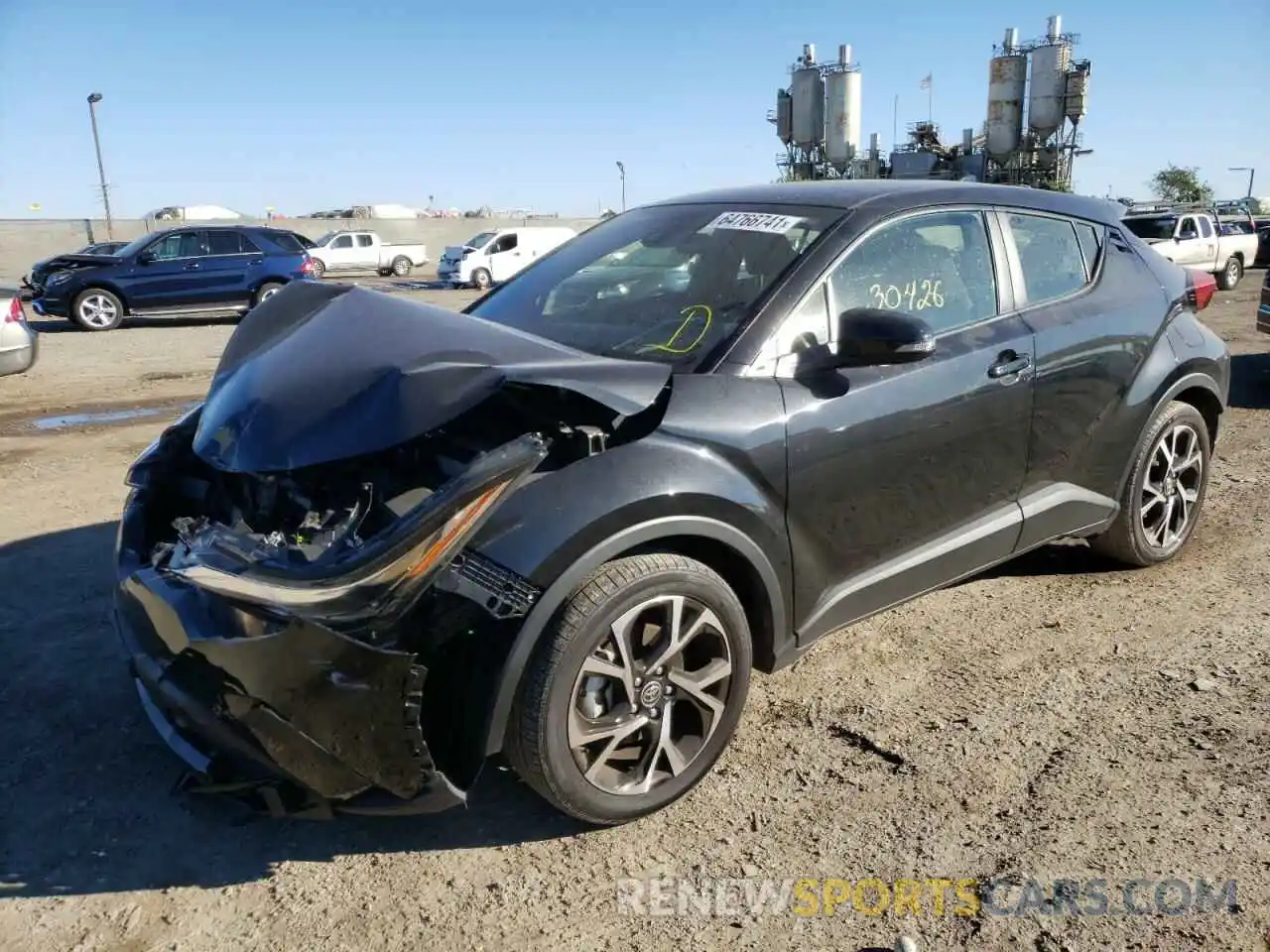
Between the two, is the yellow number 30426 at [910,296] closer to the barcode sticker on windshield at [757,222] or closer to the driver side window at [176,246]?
the barcode sticker on windshield at [757,222]

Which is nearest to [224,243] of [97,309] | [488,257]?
[97,309]

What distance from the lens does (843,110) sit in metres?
70.2

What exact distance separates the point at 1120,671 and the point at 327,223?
52.8 meters

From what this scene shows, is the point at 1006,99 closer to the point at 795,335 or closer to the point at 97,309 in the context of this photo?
the point at 97,309

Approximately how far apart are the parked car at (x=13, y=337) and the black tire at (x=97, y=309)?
7613 mm

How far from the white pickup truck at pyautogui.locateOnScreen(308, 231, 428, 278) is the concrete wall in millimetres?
2238

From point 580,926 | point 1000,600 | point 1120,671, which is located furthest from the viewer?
point 1000,600

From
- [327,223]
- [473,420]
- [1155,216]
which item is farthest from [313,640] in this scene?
[327,223]

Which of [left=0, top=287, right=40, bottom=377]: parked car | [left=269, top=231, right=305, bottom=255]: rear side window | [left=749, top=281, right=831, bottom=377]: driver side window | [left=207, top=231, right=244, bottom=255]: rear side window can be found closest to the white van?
[left=269, top=231, right=305, bottom=255]: rear side window

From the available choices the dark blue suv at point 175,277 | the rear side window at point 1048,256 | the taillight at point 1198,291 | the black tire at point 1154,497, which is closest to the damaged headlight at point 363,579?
the rear side window at point 1048,256

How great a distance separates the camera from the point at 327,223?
2009 inches

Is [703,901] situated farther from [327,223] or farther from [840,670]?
[327,223]

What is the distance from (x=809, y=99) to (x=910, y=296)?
75.6 m

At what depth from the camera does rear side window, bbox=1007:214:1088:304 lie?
150 inches
